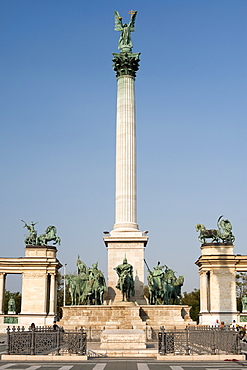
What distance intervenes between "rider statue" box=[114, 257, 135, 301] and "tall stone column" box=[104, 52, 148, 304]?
223cm

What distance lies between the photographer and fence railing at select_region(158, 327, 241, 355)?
85.0 ft

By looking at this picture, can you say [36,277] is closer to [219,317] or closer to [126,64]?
[219,317]

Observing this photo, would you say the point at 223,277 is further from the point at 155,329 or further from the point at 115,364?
the point at 115,364

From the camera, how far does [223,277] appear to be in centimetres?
7612

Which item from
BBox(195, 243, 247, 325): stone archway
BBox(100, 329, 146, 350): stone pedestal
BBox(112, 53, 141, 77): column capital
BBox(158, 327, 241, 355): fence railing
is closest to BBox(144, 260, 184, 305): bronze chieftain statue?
BBox(100, 329, 146, 350): stone pedestal

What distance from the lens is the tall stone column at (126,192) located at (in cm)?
4891

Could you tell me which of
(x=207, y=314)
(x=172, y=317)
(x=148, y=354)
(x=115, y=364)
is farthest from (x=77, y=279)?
(x=207, y=314)

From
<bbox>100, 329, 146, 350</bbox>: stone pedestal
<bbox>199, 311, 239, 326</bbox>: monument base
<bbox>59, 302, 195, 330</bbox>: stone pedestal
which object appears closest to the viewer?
<bbox>100, 329, 146, 350</bbox>: stone pedestal

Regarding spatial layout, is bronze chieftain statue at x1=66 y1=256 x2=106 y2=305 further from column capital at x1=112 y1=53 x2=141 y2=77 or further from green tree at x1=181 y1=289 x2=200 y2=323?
green tree at x1=181 y1=289 x2=200 y2=323

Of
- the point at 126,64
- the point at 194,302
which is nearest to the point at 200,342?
the point at 126,64

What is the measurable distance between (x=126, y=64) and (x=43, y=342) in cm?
3456

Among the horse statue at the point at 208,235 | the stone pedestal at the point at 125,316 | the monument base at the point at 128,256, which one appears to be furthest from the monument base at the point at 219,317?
the stone pedestal at the point at 125,316

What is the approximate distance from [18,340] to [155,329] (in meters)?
19.2

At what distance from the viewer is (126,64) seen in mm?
54344
